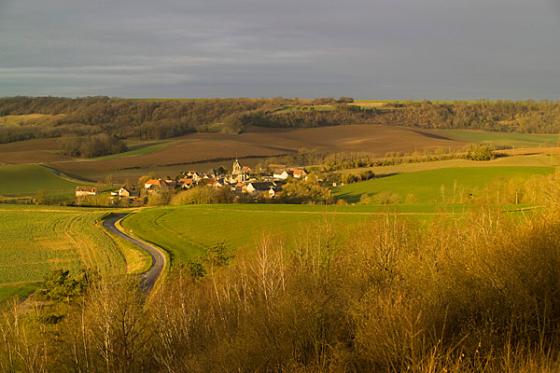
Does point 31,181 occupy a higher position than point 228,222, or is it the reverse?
point 228,222

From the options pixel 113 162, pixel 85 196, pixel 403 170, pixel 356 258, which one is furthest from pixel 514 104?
pixel 356 258

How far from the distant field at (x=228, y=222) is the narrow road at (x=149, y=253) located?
851 millimetres

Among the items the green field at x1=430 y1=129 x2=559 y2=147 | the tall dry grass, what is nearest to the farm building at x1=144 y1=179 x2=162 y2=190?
the green field at x1=430 y1=129 x2=559 y2=147

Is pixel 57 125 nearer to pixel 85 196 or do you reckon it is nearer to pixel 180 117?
pixel 180 117

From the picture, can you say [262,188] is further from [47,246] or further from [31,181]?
[31,181]

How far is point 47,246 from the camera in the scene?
4162 centimetres

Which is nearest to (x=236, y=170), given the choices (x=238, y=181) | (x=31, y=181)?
(x=238, y=181)

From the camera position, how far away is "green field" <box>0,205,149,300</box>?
3285cm

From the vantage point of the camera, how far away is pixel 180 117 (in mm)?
133750

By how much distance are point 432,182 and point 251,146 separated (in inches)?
1978

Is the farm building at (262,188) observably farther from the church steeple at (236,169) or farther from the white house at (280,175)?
the church steeple at (236,169)

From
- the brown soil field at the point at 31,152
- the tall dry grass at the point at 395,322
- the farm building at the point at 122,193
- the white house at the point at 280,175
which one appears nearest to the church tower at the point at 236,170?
the white house at the point at 280,175

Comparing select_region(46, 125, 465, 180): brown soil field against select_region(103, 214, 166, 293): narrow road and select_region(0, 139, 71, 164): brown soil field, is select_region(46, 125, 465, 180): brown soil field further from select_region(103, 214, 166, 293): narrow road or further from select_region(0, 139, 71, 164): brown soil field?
select_region(103, 214, 166, 293): narrow road

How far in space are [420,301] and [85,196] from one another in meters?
66.5
